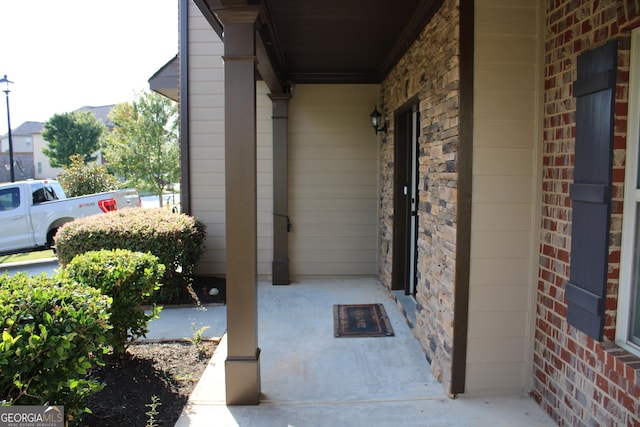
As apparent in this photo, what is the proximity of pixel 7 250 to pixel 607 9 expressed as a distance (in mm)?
9731

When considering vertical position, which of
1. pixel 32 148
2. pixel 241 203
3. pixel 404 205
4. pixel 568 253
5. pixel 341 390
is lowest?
pixel 341 390

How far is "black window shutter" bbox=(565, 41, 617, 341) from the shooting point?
2.16m

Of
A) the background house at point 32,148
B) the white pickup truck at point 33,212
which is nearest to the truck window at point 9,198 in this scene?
the white pickup truck at point 33,212

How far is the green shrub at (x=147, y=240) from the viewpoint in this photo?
16.6 ft

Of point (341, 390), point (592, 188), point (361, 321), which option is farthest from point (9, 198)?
point (592, 188)

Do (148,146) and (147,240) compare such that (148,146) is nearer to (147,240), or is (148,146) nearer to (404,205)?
(147,240)

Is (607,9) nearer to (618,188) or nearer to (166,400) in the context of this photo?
(618,188)

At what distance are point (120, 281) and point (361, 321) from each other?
7.65 feet

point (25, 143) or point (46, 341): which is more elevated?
point (25, 143)

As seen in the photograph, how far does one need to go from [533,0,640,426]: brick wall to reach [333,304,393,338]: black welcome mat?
5.33 ft

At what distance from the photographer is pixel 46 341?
6.80 feet

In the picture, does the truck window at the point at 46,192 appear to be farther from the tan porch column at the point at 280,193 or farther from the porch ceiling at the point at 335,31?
the porch ceiling at the point at 335,31

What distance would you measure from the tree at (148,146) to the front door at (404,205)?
11282 mm

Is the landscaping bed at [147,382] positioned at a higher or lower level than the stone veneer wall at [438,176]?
lower
